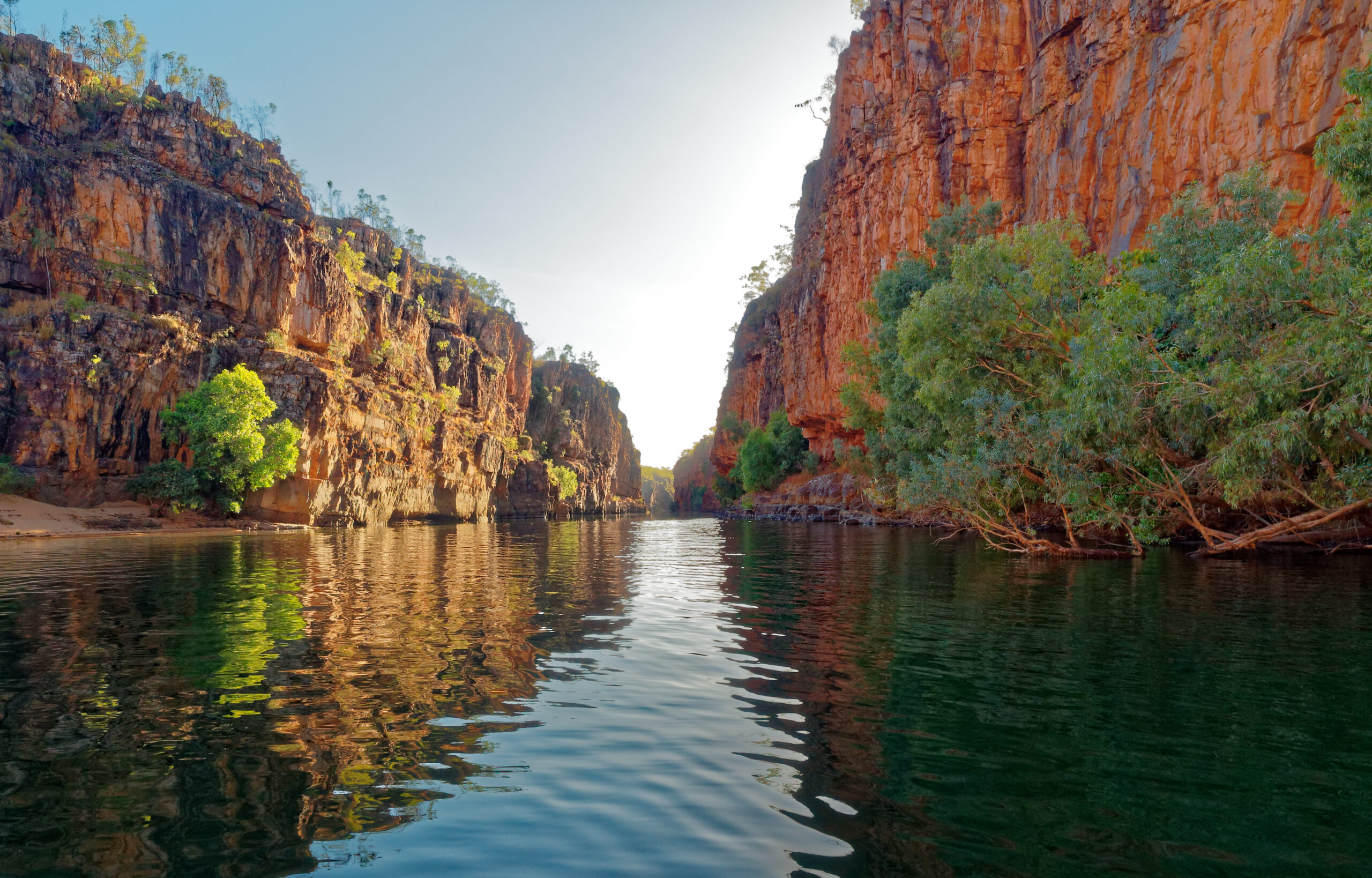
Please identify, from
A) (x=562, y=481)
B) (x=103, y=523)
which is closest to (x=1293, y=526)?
(x=103, y=523)

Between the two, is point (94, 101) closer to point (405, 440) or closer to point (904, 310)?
point (405, 440)

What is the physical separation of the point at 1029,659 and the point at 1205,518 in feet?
Answer: 68.8

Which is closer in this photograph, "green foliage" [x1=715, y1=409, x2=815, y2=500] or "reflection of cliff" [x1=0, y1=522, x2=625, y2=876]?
"reflection of cliff" [x1=0, y1=522, x2=625, y2=876]

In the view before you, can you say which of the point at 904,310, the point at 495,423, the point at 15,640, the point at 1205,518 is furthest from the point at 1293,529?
the point at 495,423

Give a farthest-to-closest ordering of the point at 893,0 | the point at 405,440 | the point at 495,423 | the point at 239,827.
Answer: the point at 495,423, the point at 405,440, the point at 893,0, the point at 239,827

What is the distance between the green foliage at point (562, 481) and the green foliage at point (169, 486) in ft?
213

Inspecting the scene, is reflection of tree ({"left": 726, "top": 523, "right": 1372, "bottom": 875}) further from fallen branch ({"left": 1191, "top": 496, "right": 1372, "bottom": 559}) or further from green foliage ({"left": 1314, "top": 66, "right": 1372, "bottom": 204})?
green foliage ({"left": 1314, "top": 66, "right": 1372, "bottom": 204})

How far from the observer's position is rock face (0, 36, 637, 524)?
157 ft

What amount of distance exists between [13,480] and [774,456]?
71289mm

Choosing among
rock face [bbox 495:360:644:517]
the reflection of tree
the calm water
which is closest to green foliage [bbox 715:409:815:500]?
rock face [bbox 495:360:644:517]

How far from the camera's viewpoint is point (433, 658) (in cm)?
912

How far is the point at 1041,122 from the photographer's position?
148ft

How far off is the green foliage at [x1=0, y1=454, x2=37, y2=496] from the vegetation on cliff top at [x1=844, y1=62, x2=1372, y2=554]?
2047 inches

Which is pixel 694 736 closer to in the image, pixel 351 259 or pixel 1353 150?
pixel 1353 150
